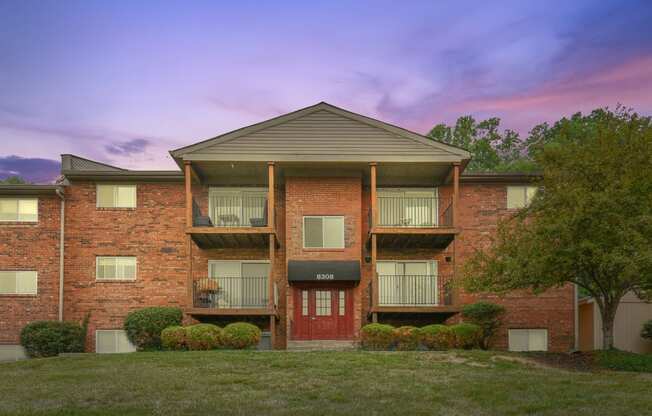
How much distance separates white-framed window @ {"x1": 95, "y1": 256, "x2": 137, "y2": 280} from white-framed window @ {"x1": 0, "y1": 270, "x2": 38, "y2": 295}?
2186 mm

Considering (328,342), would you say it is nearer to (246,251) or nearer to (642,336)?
(246,251)

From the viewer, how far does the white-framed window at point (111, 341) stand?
87.4ft

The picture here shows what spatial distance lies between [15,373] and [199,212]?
9.31 meters

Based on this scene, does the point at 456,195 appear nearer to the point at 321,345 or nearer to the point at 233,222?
the point at 321,345

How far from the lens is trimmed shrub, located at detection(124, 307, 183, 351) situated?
2489cm

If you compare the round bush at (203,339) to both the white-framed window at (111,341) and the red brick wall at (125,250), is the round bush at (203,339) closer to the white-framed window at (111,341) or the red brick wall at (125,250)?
the red brick wall at (125,250)

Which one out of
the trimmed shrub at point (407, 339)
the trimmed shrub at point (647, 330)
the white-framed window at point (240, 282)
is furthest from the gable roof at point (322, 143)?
the trimmed shrub at point (647, 330)

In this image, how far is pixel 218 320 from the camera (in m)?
26.2

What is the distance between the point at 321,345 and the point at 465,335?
15.6ft

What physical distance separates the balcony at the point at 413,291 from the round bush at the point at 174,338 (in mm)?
6706

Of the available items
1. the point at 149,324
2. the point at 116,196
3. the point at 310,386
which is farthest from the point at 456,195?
the point at 116,196

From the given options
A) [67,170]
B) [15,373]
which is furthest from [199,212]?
[15,373]

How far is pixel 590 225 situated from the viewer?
63.8ft

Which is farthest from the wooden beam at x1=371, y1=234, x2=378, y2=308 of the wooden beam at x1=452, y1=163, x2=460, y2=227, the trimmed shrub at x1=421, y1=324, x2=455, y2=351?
the wooden beam at x1=452, y1=163, x2=460, y2=227
